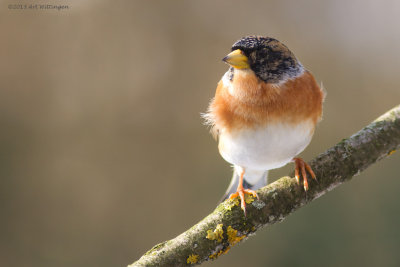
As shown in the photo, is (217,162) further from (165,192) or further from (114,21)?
(114,21)

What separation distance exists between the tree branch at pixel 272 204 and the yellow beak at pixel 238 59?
60cm

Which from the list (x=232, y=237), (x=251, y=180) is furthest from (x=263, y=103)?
(x=251, y=180)

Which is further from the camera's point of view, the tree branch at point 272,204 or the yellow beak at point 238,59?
the yellow beak at point 238,59

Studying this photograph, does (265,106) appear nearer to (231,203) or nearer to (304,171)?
(304,171)

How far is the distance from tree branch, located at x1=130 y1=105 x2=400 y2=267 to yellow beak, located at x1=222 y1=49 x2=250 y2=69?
1.97 ft

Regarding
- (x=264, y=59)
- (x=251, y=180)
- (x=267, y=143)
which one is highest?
(x=264, y=59)

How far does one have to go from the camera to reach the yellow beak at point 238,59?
2070 mm

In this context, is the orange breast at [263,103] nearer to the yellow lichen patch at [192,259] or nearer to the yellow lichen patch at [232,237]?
the yellow lichen patch at [232,237]

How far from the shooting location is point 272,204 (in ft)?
6.55

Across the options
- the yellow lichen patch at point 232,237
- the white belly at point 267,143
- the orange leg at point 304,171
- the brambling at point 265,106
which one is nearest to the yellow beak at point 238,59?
the brambling at point 265,106

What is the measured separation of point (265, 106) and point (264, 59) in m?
0.24

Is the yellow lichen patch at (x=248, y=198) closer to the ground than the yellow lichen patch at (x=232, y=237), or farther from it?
farther from it

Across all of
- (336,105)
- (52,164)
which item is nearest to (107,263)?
(52,164)

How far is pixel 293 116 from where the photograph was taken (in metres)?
2.21
